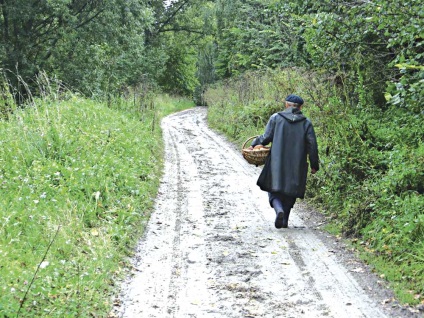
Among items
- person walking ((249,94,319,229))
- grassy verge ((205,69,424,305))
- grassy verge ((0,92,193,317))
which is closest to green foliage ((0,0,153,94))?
grassy verge ((0,92,193,317))

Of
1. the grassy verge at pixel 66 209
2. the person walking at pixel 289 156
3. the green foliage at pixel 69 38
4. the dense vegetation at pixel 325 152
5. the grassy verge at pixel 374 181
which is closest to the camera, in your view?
the grassy verge at pixel 66 209

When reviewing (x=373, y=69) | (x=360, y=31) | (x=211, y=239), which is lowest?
(x=211, y=239)

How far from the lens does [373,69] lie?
9.53 meters

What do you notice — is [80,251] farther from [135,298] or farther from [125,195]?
[125,195]

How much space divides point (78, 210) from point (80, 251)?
4.06 feet

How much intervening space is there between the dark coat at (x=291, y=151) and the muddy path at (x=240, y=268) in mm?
738

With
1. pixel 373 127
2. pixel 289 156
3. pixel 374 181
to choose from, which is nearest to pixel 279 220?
pixel 289 156

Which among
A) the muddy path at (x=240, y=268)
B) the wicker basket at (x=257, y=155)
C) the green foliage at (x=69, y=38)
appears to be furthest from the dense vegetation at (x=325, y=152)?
the green foliage at (x=69, y=38)

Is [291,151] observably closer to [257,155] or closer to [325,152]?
[257,155]

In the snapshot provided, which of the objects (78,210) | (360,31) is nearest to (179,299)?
(78,210)

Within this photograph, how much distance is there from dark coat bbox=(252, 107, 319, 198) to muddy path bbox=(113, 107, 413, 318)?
0.74m

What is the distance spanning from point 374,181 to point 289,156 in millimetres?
1549

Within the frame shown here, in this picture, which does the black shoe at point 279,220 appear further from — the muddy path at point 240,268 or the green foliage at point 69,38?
the green foliage at point 69,38

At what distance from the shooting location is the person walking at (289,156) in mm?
7746
